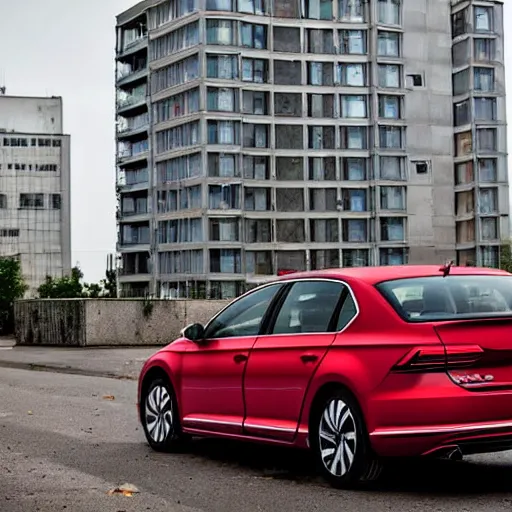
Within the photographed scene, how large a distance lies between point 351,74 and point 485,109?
11890mm

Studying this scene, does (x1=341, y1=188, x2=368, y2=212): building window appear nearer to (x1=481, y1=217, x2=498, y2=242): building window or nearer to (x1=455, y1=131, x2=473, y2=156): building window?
(x1=455, y1=131, x2=473, y2=156): building window

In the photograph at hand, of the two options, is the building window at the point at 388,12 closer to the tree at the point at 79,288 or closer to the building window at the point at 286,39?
the building window at the point at 286,39

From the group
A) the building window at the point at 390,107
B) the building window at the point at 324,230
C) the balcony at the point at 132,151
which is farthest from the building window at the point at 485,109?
the balcony at the point at 132,151

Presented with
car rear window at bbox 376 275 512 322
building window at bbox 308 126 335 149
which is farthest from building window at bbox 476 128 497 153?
car rear window at bbox 376 275 512 322

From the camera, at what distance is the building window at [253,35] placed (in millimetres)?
102188

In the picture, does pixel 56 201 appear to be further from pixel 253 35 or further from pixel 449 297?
pixel 449 297

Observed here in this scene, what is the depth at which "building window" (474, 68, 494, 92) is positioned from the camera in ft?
351

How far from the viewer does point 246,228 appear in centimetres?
10031

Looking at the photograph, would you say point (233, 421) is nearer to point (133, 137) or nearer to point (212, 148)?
point (212, 148)

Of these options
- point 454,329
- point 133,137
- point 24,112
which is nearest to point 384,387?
point 454,329

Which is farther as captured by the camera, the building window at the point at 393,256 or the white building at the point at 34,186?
the white building at the point at 34,186

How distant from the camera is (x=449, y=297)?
830 centimetres

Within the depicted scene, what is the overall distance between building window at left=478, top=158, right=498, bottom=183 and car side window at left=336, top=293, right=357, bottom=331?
99.0 meters

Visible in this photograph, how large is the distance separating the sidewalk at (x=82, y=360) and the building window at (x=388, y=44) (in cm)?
7753
